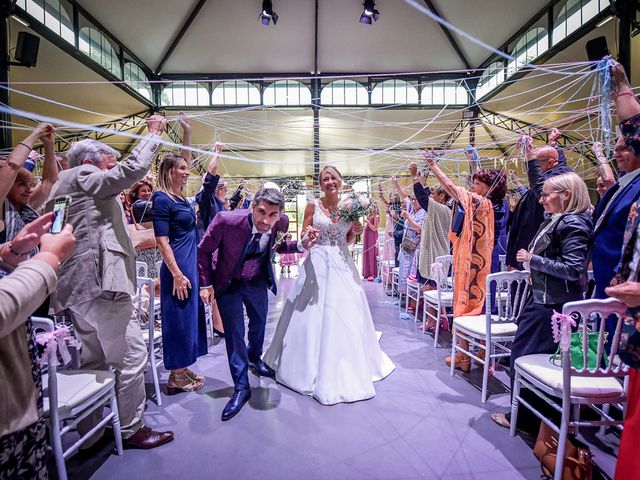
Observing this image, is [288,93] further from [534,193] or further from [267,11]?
[534,193]

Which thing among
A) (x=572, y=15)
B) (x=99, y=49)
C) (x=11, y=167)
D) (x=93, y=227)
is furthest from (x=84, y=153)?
(x=572, y=15)

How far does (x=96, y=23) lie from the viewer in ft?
27.6

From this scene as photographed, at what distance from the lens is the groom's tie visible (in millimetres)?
2477

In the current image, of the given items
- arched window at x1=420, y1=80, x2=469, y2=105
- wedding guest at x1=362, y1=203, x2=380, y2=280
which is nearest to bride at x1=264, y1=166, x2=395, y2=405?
wedding guest at x1=362, y1=203, x2=380, y2=280

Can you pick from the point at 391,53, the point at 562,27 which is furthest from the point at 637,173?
the point at 391,53

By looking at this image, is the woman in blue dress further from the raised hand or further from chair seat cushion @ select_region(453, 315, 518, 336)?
chair seat cushion @ select_region(453, 315, 518, 336)

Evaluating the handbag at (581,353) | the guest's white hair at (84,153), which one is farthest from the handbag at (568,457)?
the guest's white hair at (84,153)

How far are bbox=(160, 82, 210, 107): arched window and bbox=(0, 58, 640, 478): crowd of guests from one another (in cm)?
945

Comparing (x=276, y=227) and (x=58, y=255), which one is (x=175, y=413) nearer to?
(x=276, y=227)

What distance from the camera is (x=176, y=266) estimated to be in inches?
93.4

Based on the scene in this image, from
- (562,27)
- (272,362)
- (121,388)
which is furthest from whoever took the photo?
(562,27)

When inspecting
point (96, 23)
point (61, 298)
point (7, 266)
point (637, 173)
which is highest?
point (96, 23)

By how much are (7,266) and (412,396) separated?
2537 mm

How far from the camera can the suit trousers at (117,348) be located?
1.83 metres
